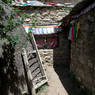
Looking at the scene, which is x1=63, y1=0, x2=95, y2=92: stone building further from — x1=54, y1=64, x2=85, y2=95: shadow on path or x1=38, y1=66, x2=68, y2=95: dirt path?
x1=38, y1=66, x2=68, y2=95: dirt path

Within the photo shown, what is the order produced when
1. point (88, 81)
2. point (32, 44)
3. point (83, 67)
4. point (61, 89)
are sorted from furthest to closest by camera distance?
1. point (32, 44)
2. point (61, 89)
3. point (83, 67)
4. point (88, 81)

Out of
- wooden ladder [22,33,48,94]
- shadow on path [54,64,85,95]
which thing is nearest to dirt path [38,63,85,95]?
shadow on path [54,64,85,95]

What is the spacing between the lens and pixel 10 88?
3422 millimetres

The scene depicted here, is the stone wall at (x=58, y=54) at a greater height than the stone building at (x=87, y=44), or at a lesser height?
lesser

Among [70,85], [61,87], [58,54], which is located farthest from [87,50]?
[58,54]

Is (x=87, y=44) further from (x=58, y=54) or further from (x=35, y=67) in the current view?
(x=58, y=54)

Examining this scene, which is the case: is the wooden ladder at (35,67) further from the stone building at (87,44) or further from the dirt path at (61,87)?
the stone building at (87,44)

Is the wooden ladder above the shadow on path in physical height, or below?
above

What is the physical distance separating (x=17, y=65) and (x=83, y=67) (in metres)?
2.28

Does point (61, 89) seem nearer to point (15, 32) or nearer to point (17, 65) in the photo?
point (17, 65)

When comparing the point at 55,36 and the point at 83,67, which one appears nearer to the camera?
the point at 83,67

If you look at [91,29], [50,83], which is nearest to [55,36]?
[50,83]

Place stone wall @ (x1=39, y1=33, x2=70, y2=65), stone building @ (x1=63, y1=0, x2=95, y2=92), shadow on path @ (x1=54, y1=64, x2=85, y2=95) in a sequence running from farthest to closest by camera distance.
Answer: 1. stone wall @ (x1=39, y1=33, x2=70, y2=65)
2. shadow on path @ (x1=54, y1=64, x2=85, y2=95)
3. stone building @ (x1=63, y1=0, x2=95, y2=92)

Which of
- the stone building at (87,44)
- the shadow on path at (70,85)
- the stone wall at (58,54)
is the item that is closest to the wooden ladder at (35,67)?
the shadow on path at (70,85)
